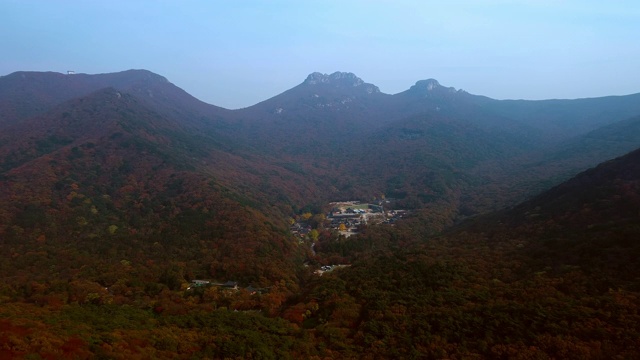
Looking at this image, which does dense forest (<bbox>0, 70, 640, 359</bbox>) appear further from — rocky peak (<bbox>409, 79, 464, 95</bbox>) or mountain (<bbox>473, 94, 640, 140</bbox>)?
rocky peak (<bbox>409, 79, 464, 95</bbox>)

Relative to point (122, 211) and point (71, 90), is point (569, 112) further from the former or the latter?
point (71, 90)

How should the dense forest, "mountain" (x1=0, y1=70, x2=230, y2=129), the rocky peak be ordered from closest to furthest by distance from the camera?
1. the dense forest
2. "mountain" (x1=0, y1=70, x2=230, y2=129)
3. the rocky peak

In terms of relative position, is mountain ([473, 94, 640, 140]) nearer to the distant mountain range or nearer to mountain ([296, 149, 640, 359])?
the distant mountain range

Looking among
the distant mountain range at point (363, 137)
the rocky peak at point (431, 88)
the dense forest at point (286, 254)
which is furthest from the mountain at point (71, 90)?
the rocky peak at point (431, 88)

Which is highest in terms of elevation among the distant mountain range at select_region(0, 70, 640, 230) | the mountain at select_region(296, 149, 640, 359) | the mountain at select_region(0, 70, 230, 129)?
the mountain at select_region(0, 70, 230, 129)

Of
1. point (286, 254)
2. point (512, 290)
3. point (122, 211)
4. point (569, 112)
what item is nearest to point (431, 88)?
point (569, 112)

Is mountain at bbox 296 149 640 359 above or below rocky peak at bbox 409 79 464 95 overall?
below

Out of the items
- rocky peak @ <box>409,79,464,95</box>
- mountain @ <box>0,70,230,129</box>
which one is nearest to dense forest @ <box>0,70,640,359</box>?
mountain @ <box>0,70,230,129</box>

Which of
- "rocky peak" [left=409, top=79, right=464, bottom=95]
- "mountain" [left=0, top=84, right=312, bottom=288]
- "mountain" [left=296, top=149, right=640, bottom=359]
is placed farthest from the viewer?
"rocky peak" [left=409, top=79, right=464, bottom=95]

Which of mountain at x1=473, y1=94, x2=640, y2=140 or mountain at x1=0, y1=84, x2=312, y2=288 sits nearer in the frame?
mountain at x1=0, y1=84, x2=312, y2=288
